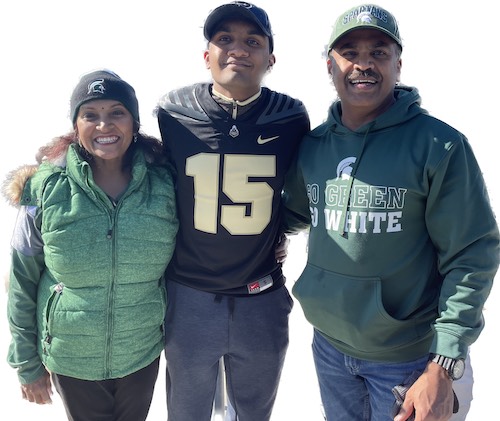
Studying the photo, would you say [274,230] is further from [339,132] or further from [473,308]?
[473,308]

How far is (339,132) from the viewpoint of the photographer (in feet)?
5.99

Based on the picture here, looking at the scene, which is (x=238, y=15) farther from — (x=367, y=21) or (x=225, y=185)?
(x=225, y=185)

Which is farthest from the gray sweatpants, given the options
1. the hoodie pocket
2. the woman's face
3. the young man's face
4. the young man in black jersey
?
the young man's face

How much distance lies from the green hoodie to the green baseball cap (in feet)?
0.75

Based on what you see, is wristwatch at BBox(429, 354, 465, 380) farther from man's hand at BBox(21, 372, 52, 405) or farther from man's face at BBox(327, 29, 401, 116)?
man's hand at BBox(21, 372, 52, 405)

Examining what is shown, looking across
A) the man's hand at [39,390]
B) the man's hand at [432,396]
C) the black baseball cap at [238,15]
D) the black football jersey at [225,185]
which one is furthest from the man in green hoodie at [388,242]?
the man's hand at [39,390]

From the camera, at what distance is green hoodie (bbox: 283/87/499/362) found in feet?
4.96

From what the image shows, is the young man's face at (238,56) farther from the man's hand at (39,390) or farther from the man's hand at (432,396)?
the man's hand at (39,390)

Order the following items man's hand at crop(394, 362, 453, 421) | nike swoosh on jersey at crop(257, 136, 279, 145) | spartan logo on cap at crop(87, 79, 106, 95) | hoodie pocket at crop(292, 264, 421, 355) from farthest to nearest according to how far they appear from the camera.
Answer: nike swoosh on jersey at crop(257, 136, 279, 145)
spartan logo on cap at crop(87, 79, 106, 95)
hoodie pocket at crop(292, 264, 421, 355)
man's hand at crop(394, 362, 453, 421)

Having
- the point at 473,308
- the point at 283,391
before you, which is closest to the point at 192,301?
the point at 473,308

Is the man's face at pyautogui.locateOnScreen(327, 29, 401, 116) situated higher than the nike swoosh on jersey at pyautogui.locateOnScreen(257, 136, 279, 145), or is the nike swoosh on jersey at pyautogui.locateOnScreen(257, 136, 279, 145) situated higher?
the man's face at pyautogui.locateOnScreen(327, 29, 401, 116)

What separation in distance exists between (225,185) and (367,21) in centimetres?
85

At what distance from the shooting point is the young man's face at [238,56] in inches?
80.3

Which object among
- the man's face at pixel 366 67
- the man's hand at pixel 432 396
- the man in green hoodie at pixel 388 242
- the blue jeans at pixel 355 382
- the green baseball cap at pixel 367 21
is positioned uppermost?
the green baseball cap at pixel 367 21
